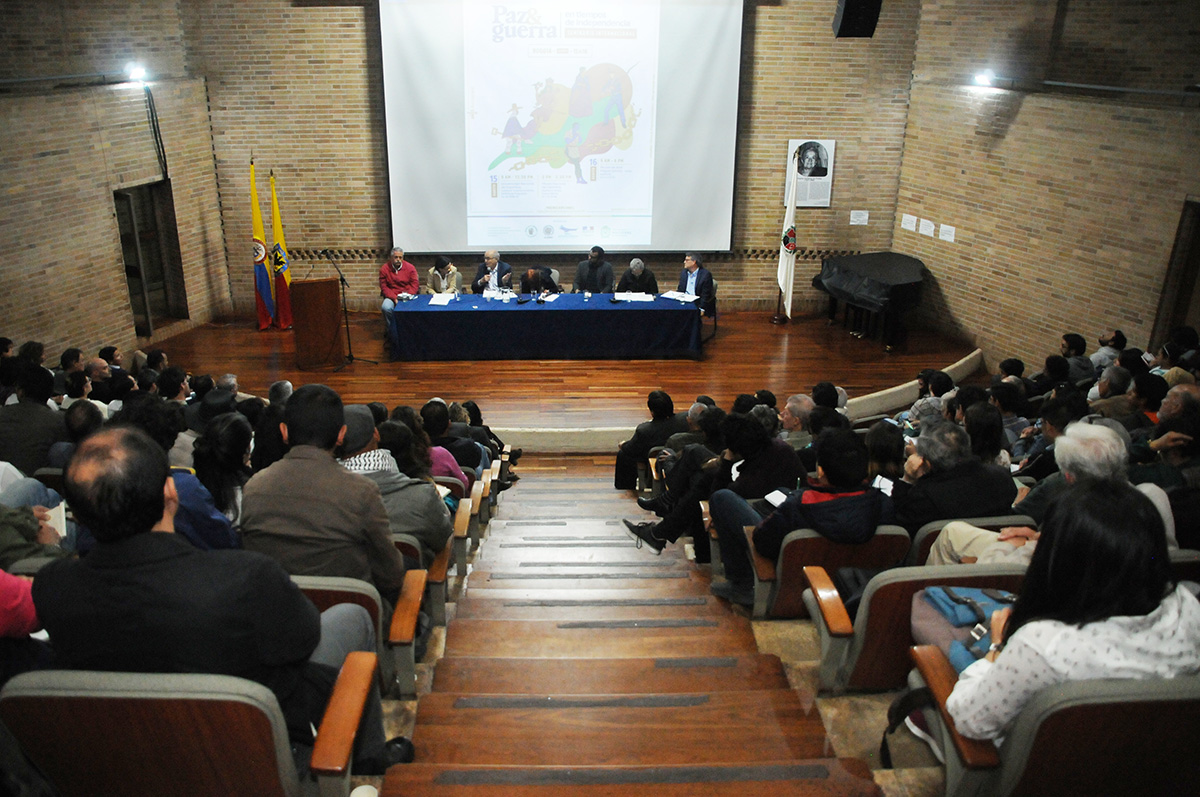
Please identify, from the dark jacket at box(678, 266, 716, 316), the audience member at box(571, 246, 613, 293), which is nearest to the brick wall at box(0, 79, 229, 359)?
the audience member at box(571, 246, 613, 293)

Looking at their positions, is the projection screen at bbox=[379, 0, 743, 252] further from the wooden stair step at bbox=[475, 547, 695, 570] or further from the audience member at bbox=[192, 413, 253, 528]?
the audience member at bbox=[192, 413, 253, 528]

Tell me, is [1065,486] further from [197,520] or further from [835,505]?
[197,520]

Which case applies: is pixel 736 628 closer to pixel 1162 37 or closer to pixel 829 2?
pixel 1162 37

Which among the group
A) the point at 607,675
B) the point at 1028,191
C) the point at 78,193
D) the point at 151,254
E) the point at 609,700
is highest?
the point at 1028,191

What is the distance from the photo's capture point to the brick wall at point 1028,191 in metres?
7.97

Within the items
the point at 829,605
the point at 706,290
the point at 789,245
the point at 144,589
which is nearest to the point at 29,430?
the point at 144,589

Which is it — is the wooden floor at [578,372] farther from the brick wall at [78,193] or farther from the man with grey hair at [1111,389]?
the man with grey hair at [1111,389]

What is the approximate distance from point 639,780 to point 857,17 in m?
7.89

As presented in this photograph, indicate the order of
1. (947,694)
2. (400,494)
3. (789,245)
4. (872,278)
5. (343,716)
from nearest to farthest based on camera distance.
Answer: (343,716), (947,694), (400,494), (872,278), (789,245)

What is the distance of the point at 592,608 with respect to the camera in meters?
4.18

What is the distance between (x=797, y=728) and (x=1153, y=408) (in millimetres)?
3657

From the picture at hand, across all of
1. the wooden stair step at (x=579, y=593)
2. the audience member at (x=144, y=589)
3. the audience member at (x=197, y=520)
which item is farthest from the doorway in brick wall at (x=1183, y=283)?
the audience member at (x=144, y=589)

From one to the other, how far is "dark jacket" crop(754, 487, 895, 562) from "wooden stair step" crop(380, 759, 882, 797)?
1.10 metres

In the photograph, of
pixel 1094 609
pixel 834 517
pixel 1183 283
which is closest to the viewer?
pixel 1094 609
